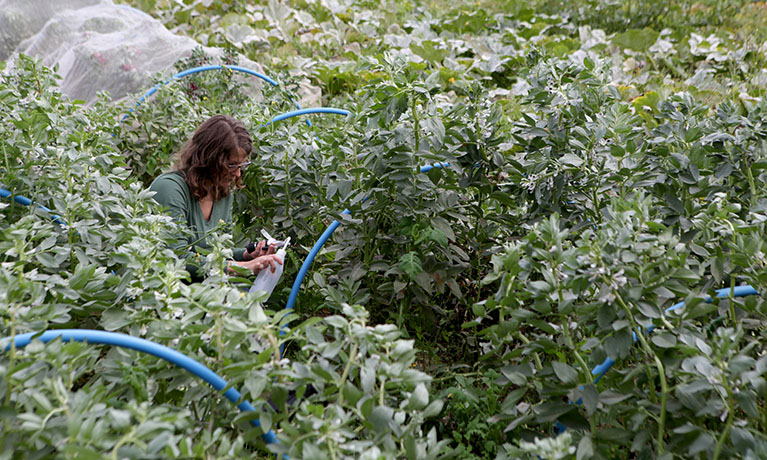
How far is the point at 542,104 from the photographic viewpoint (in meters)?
2.12

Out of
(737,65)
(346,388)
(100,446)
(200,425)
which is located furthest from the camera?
(737,65)

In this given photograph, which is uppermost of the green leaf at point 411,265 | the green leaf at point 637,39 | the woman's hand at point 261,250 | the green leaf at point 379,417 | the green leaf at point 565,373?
the green leaf at point 637,39

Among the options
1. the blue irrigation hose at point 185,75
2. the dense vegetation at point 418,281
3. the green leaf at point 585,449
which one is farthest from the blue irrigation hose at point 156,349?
the blue irrigation hose at point 185,75

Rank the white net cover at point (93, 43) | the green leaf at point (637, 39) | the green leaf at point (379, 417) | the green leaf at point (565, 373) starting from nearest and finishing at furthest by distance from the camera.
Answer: the green leaf at point (379, 417) → the green leaf at point (565, 373) → the white net cover at point (93, 43) → the green leaf at point (637, 39)

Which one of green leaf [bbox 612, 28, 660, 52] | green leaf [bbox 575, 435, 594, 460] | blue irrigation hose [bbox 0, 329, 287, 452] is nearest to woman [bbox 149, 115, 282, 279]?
blue irrigation hose [bbox 0, 329, 287, 452]

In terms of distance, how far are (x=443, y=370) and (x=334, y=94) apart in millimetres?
3717

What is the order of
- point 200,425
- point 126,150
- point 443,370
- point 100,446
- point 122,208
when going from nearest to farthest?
point 100,446
point 200,425
point 122,208
point 443,370
point 126,150

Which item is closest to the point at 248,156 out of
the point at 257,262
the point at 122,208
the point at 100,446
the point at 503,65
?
the point at 257,262

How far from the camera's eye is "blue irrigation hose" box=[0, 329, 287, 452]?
1.21 meters

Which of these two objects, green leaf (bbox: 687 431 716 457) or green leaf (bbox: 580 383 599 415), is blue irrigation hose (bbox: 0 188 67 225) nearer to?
green leaf (bbox: 580 383 599 415)

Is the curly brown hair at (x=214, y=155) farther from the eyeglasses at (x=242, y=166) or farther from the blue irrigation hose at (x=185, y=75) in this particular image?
the blue irrigation hose at (x=185, y=75)

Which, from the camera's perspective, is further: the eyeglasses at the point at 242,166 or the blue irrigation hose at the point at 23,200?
the eyeglasses at the point at 242,166

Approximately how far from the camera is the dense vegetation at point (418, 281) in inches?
Answer: 47.1

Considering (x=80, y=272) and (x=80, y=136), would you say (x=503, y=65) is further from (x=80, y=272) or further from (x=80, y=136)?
(x=80, y=272)
